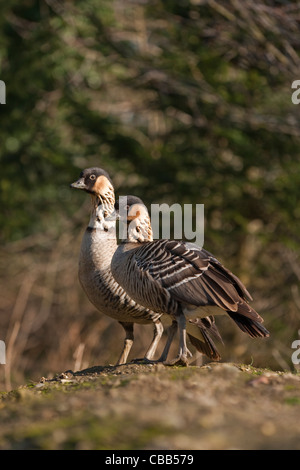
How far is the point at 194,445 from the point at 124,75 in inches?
487

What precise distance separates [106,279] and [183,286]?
4.87ft

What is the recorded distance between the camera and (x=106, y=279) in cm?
845

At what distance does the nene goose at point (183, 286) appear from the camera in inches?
277

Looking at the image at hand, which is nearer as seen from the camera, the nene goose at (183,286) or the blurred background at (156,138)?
the nene goose at (183,286)

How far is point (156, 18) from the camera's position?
15773mm

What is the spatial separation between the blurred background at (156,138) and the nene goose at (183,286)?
22.0 feet

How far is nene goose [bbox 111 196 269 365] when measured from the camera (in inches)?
277

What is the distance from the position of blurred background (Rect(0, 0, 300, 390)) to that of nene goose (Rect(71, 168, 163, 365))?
5464 mm
